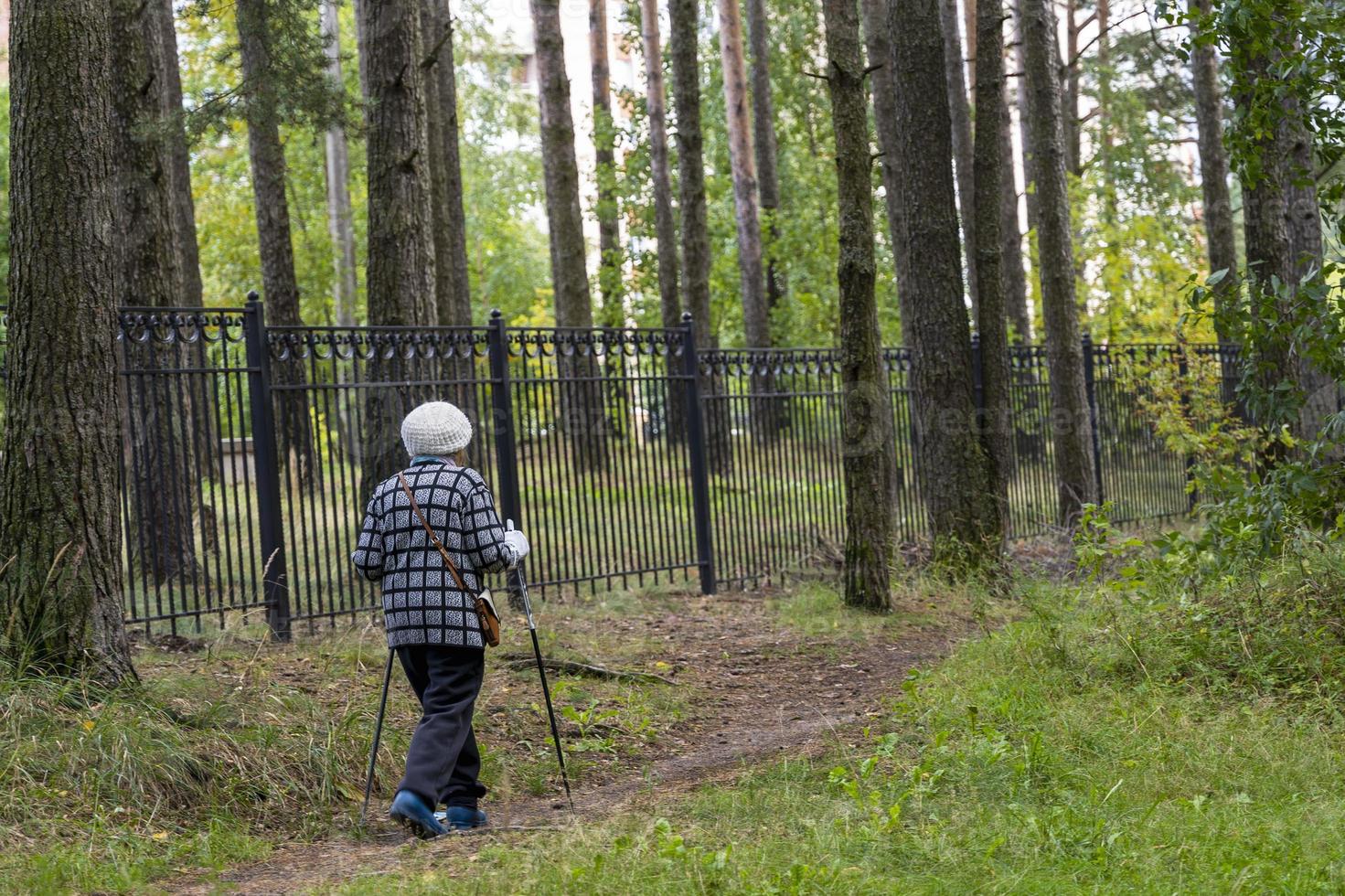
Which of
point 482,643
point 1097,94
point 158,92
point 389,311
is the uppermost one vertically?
point 1097,94

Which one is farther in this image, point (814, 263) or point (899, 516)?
point (814, 263)

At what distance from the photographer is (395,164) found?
1094 cm

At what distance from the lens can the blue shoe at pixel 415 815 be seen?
217 inches

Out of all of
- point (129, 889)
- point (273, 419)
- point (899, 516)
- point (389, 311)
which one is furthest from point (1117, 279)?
point (129, 889)

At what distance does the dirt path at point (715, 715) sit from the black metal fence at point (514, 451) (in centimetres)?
101

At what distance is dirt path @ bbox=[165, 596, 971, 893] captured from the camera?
17.3 ft

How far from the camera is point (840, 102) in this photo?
10.4 m

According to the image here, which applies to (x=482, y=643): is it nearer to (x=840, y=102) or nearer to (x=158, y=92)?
(x=840, y=102)

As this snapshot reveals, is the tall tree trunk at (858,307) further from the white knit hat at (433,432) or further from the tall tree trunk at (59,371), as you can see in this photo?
the tall tree trunk at (59,371)

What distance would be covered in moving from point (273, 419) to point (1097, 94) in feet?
85.3

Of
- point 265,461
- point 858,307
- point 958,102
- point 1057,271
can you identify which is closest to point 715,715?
point 265,461

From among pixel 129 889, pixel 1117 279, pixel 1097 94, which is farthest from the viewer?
pixel 1097 94

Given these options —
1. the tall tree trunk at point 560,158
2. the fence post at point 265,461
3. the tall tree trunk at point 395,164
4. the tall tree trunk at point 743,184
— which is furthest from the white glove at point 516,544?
the tall tree trunk at point 743,184

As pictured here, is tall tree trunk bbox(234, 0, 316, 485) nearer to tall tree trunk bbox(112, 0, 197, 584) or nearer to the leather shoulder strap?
tall tree trunk bbox(112, 0, 197, 584)
